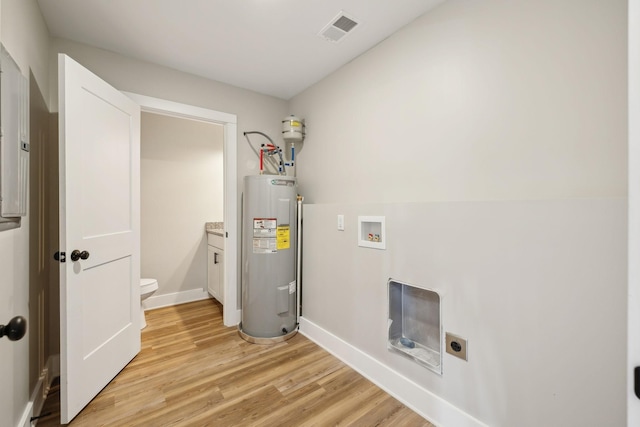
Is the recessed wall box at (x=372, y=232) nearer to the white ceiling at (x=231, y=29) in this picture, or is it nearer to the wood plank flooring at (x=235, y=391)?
the wood plank flooring at (x=235, y=391)

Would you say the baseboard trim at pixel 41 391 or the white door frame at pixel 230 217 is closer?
the baseboard trim at pixel 41 391

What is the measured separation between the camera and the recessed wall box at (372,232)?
6.25ft

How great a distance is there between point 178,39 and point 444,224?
2372mm

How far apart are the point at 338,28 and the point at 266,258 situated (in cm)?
197

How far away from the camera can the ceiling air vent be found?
1.88 meters

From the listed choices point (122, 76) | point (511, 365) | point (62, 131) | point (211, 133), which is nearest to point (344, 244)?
point (511, 365)

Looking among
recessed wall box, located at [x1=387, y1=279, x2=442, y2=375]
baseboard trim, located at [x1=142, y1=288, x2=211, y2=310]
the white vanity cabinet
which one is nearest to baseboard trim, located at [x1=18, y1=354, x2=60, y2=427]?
baseboard trim, located at [x1=142, y1=288, x2=211, y2=310]

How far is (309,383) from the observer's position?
193 centimetres

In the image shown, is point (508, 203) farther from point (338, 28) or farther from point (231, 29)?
point (231, 29)

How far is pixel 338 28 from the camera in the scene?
1.97m

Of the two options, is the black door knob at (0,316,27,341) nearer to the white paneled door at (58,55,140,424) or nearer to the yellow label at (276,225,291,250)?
the white paneled door at (58,55,140,424)

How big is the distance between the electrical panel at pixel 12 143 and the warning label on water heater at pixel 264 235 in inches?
58.5
